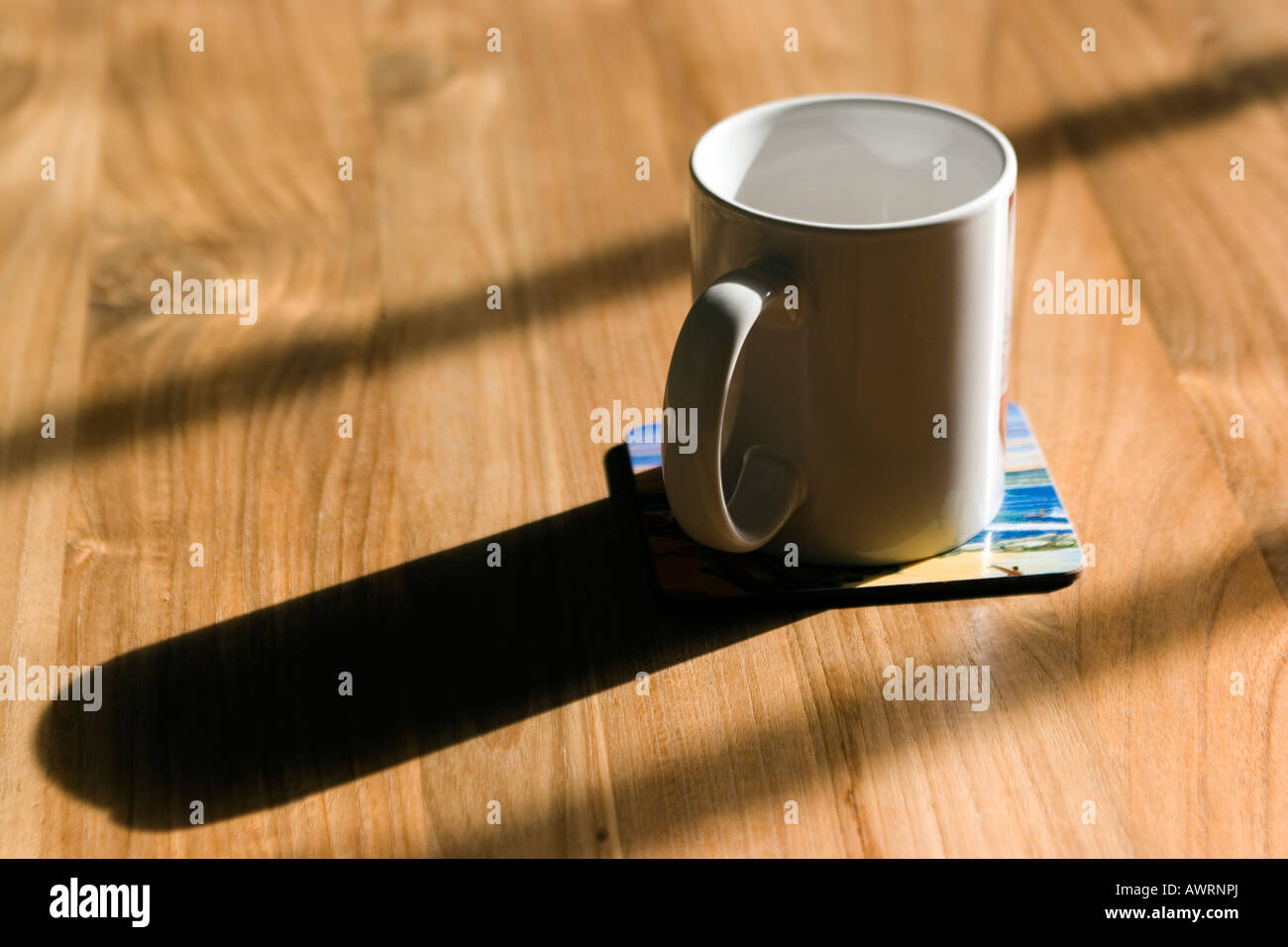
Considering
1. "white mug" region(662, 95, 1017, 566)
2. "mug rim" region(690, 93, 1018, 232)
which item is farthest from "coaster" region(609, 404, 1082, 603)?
"mug rim" region(690, 93, 1018, 232)

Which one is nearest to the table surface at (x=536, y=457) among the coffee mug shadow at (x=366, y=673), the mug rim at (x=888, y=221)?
the coffee mug shadow at (x=366, y=673)

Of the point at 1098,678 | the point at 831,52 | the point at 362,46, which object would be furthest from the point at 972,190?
the point at 362,46

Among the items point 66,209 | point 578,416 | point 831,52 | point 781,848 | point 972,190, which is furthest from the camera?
point 831,52

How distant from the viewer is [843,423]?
536mm

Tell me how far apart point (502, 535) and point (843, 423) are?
16 cm

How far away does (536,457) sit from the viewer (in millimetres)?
657

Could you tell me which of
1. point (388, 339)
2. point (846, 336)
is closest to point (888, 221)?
point (846, 336)

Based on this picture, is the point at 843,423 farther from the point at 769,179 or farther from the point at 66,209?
the point at 66,209

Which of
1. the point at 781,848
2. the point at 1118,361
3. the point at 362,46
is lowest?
the point at 781,848

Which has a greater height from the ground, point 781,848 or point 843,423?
point 843,423

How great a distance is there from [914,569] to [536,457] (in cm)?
19

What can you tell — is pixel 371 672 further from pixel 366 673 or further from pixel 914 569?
pixel 914 569

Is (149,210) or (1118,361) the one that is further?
(149,210)

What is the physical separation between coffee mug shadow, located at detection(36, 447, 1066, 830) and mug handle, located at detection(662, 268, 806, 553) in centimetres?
4
